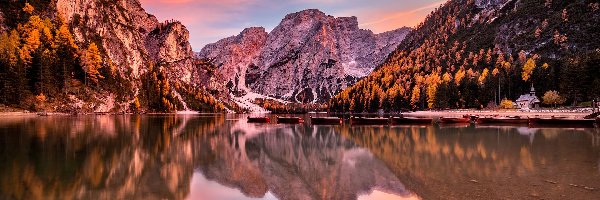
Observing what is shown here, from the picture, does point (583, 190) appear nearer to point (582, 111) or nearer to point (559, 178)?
point (559, 178)

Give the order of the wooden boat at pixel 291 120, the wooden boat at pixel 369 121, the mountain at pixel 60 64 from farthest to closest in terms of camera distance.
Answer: the mountain at pixel 60 64, the wooden boat at pixel 291 120, the wooden boat at pixel 369 121

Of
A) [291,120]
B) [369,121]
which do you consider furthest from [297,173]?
[291,120]

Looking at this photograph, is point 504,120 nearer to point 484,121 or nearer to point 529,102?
point 484,121

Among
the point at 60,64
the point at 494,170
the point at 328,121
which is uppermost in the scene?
the point at 60,64

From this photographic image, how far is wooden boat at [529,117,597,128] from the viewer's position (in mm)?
63391

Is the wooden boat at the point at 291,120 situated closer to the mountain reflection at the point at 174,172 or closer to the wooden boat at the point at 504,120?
the wooden boat at the point at 504,120

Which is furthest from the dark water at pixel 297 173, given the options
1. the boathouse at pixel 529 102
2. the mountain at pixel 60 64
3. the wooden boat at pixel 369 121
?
the boathouse at pixel 529 102

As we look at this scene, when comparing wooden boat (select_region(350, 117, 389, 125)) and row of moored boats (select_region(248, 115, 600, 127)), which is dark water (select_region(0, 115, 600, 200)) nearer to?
row of moored boats (select_region(248, 115, 600, 127))

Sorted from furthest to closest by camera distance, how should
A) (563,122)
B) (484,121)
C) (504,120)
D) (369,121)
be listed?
1. (484,121)
2. (369,121)
3. (504,120)
4. (563,122)

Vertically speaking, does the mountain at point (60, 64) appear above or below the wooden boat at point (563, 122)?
above

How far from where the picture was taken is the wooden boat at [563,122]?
63391 millimetres

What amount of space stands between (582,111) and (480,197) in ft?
341

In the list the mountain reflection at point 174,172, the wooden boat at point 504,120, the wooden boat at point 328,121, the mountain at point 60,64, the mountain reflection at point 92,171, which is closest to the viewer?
the mountain reflection at point 92,171

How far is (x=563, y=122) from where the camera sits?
65.4 m
